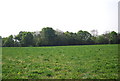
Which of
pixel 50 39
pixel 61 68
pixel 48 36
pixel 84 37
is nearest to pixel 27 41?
pixel 48 36

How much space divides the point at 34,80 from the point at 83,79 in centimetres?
279

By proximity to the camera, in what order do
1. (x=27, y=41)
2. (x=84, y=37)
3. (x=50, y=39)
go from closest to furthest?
(x=27, y=41) < (x=50, y=39) < (x=84, y=37)

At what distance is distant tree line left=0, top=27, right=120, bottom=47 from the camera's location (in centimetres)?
8181

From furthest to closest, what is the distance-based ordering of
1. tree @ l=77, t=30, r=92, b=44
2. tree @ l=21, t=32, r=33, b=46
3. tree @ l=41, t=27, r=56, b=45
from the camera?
tree @ l=77, t=30, r=92, b=44
tree @ l=41, t=27, r=56, b=45
tree @ l=21, t=32, r=33, b=46

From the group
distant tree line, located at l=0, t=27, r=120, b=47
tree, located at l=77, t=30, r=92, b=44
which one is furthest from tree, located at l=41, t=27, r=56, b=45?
tree, located at l=77, t=30, r=92, b=44

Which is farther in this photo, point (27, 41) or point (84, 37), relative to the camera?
point (84, 37)

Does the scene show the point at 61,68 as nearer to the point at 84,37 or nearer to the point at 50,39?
the point at 50,39

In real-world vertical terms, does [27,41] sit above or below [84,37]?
below

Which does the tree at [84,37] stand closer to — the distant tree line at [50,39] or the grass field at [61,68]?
the distant tree line at [50,39]

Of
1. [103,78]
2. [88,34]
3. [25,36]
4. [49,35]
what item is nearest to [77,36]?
Answer: [88,34]

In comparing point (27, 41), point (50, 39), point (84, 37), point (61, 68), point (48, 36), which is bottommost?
point (61, 68)

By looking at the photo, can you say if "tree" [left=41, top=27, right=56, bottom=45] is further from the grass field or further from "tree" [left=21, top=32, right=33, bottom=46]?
the grass field

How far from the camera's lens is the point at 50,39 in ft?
274

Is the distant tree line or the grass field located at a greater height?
the distant tree line
